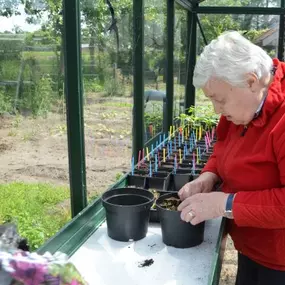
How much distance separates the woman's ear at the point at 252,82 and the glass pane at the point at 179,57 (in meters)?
3.33

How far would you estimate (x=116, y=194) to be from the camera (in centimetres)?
188

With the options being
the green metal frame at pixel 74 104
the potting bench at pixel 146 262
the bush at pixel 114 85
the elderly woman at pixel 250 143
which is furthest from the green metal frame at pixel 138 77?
the elderly woman at pixel 250 143

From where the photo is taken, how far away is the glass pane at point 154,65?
11.3 feet

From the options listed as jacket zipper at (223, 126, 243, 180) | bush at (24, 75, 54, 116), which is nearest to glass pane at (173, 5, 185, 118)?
bush at (24, 75, 54, 116)

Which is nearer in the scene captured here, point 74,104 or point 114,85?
point 74,104

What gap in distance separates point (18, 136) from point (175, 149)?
72.6 inches

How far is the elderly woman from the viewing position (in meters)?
1.38

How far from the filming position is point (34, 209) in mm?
1886

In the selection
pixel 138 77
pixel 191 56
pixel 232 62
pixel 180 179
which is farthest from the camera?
pixel 191 56

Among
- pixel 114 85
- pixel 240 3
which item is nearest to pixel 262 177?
pixel 114 85

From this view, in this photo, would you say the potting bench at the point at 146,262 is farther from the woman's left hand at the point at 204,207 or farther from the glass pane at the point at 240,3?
the glass pane at the point at 240,3

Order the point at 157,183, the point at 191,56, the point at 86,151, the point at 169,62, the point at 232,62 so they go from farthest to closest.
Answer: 1. the point at 191,56
2. the point at 169,62
3. the point at 157,183
4. the point at 86,151
5. the point at 232,62

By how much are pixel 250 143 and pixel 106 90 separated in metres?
1.15

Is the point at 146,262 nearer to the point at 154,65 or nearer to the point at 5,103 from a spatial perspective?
the point at 5,103
